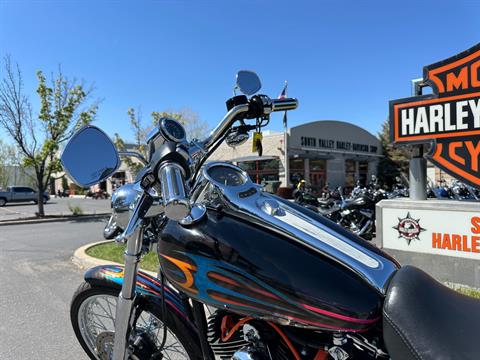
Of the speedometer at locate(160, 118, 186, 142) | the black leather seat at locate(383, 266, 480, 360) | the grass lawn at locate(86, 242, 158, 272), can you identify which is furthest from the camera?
the grass lawn at locate(86, 242, 158, 272)

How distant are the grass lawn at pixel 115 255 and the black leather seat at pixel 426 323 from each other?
4.26 m

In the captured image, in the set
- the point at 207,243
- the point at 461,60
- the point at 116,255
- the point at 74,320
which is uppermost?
the point at 461,60

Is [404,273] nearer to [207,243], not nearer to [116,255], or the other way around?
[207,243]

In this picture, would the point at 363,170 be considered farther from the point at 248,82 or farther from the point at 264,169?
the point at 248,82

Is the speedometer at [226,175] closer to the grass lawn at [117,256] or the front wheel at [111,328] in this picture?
the front wheel at [111,328]

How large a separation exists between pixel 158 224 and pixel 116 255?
4.78 meters

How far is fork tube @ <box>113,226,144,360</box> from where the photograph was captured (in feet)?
5.29

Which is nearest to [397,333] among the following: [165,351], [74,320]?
[165,351]

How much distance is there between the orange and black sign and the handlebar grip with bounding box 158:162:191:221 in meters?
4.64

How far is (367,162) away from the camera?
3350 cm

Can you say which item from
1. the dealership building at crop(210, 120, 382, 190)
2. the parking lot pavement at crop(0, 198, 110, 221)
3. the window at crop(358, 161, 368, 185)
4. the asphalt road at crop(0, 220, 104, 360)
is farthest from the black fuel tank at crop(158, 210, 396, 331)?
the window at crop(358, 161, 368, 185)

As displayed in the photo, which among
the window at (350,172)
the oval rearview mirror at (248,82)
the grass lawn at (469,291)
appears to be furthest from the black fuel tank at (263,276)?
the window at (350,172)

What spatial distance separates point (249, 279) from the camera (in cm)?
133

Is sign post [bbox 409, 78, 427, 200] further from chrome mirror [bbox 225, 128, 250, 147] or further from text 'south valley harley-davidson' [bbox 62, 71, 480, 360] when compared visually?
text 'south valley harley-davidson' [bbox 62, 71, 480, 360]
